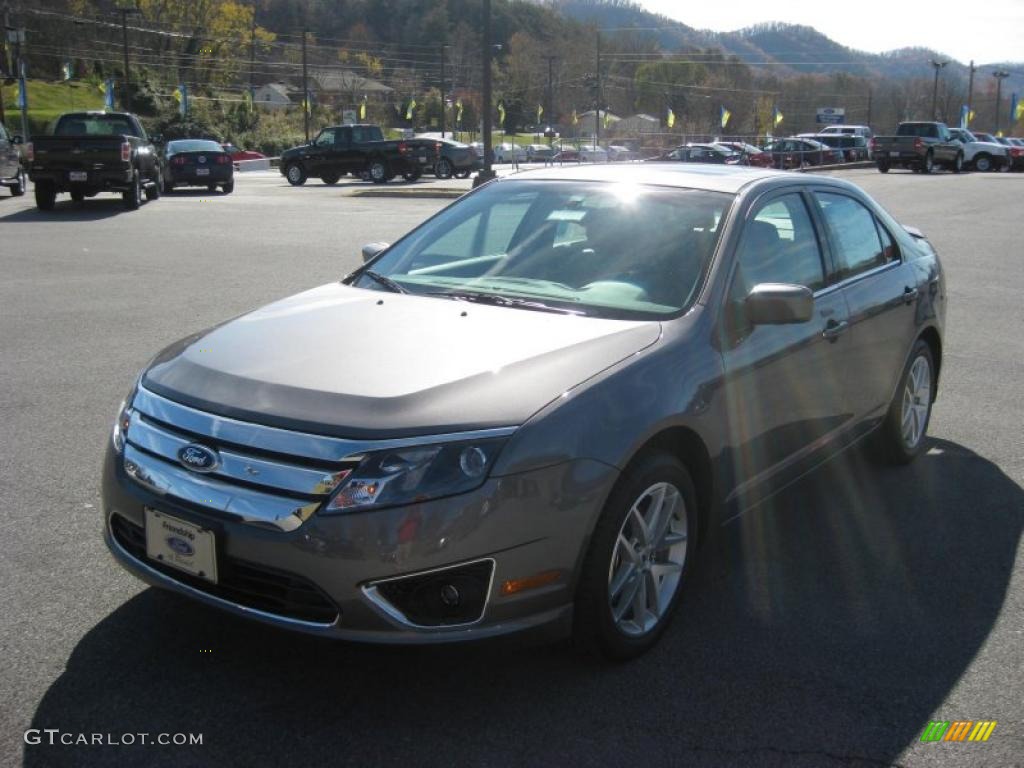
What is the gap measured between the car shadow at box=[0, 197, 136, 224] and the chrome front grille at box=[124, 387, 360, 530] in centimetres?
1742

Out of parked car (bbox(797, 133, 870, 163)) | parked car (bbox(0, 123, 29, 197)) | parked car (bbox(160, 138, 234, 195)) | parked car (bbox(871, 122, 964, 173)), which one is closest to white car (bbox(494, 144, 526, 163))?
parked car (bbox(797, 133, 870, 163))

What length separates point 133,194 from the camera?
21.5 metres

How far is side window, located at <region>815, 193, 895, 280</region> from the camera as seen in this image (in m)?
4.83

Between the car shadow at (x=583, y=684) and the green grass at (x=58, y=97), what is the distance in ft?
297

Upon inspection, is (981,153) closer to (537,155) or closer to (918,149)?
(918,149)

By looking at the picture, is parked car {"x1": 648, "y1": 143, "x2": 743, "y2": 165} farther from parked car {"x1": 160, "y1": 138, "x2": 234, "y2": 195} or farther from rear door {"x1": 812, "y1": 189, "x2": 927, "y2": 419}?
rear door {"x1": 812, "y1": 189, "x2": 927, "y2": 419}

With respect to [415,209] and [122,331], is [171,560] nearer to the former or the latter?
[122,331]

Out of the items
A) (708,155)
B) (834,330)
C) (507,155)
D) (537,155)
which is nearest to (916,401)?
(834,330)

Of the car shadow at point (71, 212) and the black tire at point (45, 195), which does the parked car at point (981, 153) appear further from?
the black tire at point (45, 195)

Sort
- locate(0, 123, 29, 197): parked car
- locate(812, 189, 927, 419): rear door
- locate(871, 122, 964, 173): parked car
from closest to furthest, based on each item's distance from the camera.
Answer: locate(812, 189, 927, 419): rear door
locate(0, 123, 29, 197): parked car
locate(871, 122, 964, 173): parked car

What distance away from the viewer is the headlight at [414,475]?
9.29 feet

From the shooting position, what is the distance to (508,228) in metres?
4.64

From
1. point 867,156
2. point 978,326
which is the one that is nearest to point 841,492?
point 978,326

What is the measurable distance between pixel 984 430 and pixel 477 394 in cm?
428
